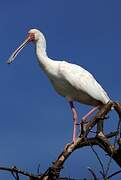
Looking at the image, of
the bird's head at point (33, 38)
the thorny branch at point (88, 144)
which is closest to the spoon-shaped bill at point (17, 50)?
→ the bird's head at point (33, 38)

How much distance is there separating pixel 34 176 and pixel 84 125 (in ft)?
5.27

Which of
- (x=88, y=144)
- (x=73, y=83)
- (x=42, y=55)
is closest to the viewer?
(x=88, y=144)

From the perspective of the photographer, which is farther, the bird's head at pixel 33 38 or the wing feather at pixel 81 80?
the bird's head at pixel 33 38

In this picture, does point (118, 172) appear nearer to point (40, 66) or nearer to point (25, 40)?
point (40, 66)

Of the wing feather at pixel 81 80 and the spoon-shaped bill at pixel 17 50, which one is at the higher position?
the spoon-shaped bill at pixel 17 50

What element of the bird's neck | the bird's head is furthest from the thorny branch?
the bird's head

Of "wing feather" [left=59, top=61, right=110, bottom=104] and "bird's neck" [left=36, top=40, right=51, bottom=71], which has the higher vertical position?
"bird's neck" [left=36, top=40, right=51, bottom=71]

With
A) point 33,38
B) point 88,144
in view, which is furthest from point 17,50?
point 88,144

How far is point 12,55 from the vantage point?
15281 millimetres

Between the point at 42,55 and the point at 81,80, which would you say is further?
the point at 42,55

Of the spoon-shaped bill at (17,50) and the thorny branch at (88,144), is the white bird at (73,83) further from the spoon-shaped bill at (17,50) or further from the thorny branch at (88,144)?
the thorny branch at (88,144)

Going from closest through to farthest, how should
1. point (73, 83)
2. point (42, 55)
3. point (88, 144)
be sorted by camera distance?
point (88, 144)
point (73, 83)
point (42, 55)

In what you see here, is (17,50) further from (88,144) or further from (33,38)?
(88,144)

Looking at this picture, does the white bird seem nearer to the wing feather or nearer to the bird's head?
the wing feather
